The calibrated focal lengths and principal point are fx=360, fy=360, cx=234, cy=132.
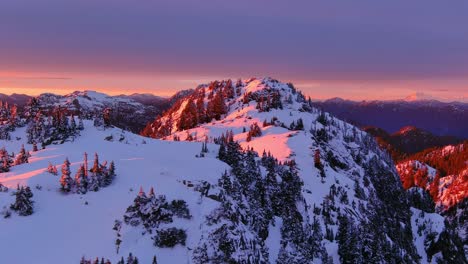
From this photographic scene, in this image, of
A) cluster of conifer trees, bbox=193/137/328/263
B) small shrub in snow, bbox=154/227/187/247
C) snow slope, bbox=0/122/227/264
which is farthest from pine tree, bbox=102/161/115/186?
cluster of conifer trees, bbox=193/137/328/263

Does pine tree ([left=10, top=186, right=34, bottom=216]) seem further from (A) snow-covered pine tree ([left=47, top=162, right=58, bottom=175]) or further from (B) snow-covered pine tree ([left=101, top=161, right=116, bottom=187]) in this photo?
(B) snow-covered pine tree ([left=101, top=161, right=116, bottom=187])

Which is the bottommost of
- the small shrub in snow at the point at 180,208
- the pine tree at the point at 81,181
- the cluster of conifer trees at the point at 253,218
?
the cluster of conifer trees at the point at 253,218

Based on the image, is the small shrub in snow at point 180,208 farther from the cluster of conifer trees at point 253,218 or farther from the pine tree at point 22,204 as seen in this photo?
the pine tree at point 22,204

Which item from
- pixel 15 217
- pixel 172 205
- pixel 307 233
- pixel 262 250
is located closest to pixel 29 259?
pixel 15 217

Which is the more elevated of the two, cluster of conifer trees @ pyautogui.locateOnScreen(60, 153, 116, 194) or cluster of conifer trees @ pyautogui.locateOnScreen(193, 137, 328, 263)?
cluster of conifer trees @ pyautogui.locateOnScreen(60, 153, 116, 194)

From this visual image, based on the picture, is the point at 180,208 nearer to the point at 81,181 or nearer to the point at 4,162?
the point at 81,181

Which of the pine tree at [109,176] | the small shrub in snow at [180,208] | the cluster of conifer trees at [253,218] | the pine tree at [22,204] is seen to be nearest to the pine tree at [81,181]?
the pine tree at [109,176]

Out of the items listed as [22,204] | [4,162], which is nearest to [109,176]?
[22,204]

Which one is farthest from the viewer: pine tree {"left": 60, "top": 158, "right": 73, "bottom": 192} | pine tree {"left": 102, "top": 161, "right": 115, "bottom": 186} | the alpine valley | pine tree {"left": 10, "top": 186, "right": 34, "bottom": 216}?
pine tree {"left": 102, "top": 161, "right": 115, "bottom": 186}

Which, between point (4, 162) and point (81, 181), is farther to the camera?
point (4, 162)

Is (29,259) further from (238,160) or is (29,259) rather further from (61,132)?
(61,132)

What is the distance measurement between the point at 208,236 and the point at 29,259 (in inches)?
998

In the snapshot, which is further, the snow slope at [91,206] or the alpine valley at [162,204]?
the alpine valley at [162,204]

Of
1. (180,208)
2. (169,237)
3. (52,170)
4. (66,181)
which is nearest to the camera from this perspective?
(169,237)
